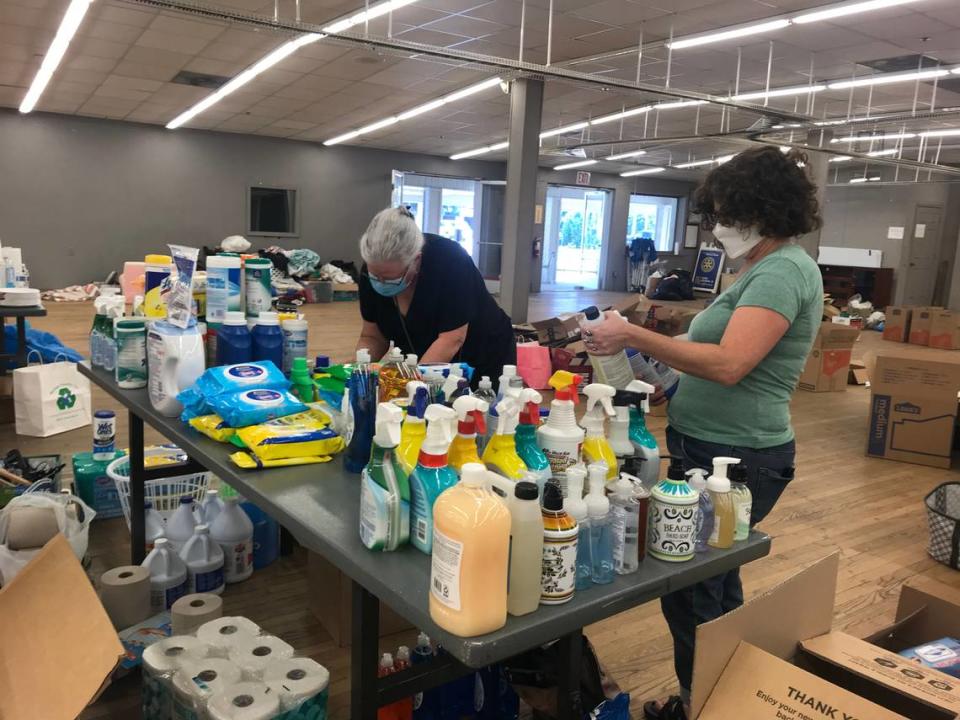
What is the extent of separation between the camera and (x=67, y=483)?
371 centimetres

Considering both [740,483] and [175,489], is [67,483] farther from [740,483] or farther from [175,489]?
[740,483]

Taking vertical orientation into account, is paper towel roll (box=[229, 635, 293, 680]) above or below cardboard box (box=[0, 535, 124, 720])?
below

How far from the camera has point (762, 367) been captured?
1.76m

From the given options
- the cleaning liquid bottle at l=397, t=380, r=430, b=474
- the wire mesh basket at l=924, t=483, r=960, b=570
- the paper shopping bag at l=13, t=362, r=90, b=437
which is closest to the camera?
the cleaning liquid bottle at l=397, t=380, r=430, b=474

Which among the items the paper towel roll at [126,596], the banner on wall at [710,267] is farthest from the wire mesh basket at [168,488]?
the banner on wall at [710,267]

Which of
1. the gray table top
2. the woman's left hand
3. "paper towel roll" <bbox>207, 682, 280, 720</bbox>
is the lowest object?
"paper towel roll" <bbox>207, 682, 280, 720</bbox>

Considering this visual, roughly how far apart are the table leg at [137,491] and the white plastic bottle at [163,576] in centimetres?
19

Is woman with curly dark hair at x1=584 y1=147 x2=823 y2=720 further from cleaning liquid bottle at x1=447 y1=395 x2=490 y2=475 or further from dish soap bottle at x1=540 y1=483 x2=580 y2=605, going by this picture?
dish soap bottle at x1=540 y1=483 x2=580 y2=605

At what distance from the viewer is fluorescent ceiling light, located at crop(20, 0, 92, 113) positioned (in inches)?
264

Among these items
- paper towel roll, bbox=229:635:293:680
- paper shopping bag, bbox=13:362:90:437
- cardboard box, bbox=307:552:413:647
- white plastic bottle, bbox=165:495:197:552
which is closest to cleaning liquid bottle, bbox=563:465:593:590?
paper towel roll, bbox=229:635:293:680

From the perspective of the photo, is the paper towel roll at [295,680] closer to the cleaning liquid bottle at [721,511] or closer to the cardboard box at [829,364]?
the cleaning liquid bottle at [721,511]

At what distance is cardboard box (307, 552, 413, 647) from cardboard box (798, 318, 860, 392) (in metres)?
5.89

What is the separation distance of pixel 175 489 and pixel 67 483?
0.95 metres


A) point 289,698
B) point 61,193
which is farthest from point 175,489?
point 61,193
